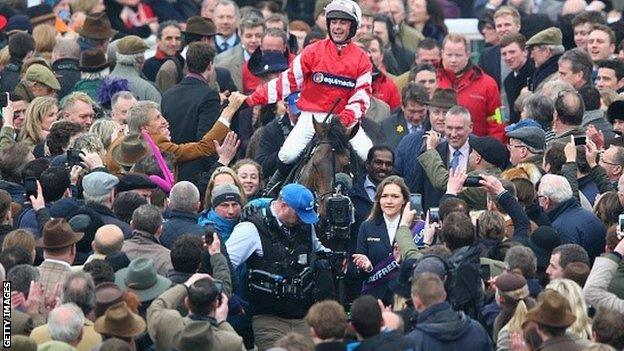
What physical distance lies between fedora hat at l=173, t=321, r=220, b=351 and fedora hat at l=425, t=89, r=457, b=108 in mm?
6177

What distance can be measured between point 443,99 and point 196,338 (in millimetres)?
6433

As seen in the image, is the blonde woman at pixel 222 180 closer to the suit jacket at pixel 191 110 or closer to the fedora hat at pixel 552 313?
the suit jacket at pixel 191 110

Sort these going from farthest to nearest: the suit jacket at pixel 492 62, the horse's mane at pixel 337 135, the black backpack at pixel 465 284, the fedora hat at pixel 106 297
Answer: the suit jacket at pixel 492 62, the horse's mane at pixel 337 135, the black backpack at pixel 465 284, the fedora hat at pixel 106 297

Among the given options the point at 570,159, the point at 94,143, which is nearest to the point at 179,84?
the point at 94,143

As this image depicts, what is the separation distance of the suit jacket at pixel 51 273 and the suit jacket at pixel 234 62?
23.6 feet

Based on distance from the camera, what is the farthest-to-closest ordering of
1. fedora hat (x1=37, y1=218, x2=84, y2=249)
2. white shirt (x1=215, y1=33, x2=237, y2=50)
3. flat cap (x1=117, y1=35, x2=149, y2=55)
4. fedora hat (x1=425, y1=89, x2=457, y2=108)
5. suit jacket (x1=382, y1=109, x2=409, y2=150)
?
1. white shirt (x1=215, y1=33, x2=237, y2=50)
2. flat cap (x1=117, y1=35, x2=149, y2=55)
3. suit jacket (x1=382, y1=109, x2=409, y2=150)
4. fedora hat (x1=425, y1=89, x2=457, y2=108)
5. fedora hat (x1=37, y1=218, x2=84, y2=249)

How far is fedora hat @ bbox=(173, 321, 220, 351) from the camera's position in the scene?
1177 cm

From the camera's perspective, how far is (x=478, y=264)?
13297 mm

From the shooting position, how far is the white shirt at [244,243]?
46.2 ft

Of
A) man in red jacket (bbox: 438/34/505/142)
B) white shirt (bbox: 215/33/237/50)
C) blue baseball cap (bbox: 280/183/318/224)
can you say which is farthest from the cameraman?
white shirt (bbox: 215/33/237/50)

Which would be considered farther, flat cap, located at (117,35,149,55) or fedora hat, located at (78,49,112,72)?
fedora hat, located at (78,49,112,72)

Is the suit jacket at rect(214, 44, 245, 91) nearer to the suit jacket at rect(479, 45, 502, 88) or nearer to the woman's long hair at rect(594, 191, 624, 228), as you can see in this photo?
the suit jacket at rect(479, 45, 502, 88)

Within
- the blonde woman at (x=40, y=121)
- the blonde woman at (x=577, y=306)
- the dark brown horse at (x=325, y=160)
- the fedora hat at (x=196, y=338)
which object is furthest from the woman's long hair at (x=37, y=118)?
the blonde woman at (x=577, y=306)

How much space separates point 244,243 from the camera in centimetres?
1409
